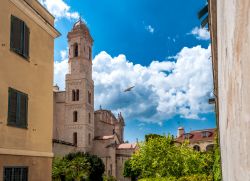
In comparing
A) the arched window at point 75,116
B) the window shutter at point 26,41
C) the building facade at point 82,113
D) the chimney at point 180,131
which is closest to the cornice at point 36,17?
the window shutter at point 26,41

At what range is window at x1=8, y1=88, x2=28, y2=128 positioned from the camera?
39.6 ft

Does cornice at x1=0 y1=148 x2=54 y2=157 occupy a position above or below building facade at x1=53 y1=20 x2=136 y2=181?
below

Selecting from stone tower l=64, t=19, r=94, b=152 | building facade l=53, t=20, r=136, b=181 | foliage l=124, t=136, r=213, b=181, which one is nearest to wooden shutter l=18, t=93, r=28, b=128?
foliage l=124, t=136, r=213, b=181

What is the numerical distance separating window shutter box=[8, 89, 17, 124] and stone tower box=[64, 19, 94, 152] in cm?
5849

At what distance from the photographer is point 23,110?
12.9 meters

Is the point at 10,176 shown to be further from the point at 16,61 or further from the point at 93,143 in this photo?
the point at 93,143

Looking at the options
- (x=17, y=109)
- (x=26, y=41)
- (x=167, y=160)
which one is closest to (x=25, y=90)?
(x=17, y=109)

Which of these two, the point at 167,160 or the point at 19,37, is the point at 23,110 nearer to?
the point at 19,37

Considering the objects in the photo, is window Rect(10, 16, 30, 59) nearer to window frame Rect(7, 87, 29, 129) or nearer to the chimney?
window frame Rect(7, 87, 29, 129)

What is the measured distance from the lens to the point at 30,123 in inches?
526

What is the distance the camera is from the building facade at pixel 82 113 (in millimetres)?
72000

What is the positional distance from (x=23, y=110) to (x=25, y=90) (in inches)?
29.4

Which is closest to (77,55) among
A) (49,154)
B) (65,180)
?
(65,180)

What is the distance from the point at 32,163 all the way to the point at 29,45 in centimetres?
431
